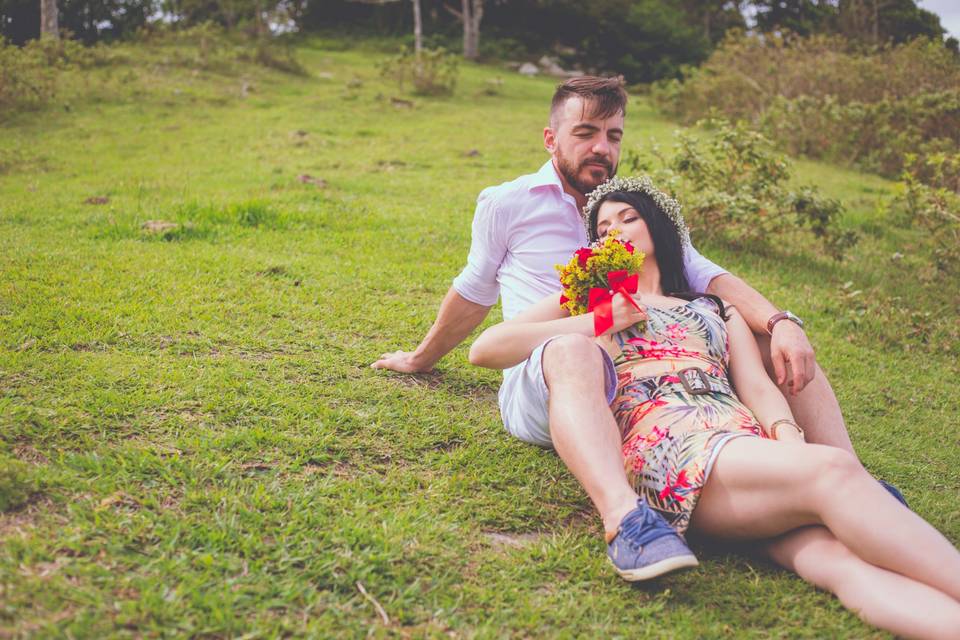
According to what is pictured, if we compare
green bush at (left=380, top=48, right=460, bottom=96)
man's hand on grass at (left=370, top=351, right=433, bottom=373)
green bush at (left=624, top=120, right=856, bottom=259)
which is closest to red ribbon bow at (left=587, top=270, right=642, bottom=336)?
man's hand on grass at (left=370, top=351, right=433, bottom=373)

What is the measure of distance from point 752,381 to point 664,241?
0.71 metres

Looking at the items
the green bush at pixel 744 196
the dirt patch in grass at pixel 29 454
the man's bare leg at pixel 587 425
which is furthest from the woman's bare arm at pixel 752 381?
the green bush at pixel 744 196

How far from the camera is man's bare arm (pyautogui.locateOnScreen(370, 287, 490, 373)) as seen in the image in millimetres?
3943

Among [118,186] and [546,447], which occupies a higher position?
[118,186]

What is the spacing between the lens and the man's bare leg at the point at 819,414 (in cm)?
312

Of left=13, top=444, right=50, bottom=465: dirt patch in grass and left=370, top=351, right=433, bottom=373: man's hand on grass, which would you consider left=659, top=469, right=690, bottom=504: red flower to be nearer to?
left=370, top=351, right=433, bottom=373: man's hand on grass

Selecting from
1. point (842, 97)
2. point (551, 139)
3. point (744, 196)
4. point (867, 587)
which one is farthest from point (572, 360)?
point (842, 97)

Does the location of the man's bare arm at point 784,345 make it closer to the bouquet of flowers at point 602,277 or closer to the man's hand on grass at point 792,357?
the man's hand on grass at point 792,357

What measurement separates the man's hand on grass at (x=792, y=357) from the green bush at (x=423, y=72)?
13471 mm

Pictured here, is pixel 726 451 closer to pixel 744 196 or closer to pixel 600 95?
pixel 600 95

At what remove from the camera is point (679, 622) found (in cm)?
238

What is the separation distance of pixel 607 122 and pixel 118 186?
617 centimetres

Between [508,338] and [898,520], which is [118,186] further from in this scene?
[898,520]

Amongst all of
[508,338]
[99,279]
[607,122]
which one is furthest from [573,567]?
[99,279]
